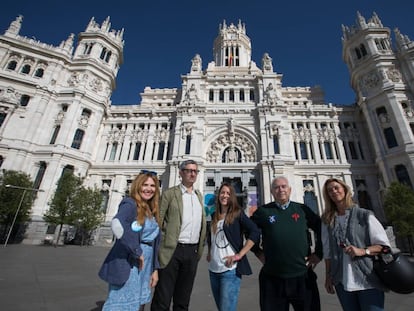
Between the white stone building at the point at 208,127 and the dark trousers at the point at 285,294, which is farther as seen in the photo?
the white stone building at the point at 208,127

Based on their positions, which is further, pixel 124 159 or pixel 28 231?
pixel 124 159

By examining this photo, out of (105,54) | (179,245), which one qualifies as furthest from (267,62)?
(179,245)

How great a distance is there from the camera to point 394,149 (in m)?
22.6

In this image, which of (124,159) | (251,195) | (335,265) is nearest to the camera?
(335,265)

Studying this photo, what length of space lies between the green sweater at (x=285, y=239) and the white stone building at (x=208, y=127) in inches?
846

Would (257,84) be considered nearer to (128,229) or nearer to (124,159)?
(124,159)

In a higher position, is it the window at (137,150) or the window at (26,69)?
the window at (26,69)

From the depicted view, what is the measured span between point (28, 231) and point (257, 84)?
34.6 meters

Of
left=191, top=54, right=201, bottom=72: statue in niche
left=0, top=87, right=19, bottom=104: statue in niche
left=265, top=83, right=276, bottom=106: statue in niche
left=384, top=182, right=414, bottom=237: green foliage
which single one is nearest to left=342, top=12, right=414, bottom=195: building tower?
left=384, top=182, right=414, bottom=237: green foliage

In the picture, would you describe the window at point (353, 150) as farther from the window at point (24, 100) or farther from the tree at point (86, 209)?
the window at point (24, 100)

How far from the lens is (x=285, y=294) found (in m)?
2.77

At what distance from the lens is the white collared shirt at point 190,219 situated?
132 inches

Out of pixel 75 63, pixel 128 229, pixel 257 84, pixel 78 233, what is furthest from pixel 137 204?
pixel 75 63

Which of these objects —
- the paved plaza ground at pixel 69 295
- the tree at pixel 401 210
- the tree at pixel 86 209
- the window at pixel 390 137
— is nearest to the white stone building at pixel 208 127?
the window at pixel 390 137
